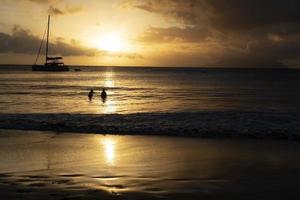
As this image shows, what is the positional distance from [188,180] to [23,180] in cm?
392

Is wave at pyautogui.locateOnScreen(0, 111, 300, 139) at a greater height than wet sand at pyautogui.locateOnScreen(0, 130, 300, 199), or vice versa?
wet sand at pyautogui.locateOnScreen(0, 130, 300, 199)

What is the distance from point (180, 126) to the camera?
65.2 feet

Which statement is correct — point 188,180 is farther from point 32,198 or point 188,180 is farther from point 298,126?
point 298,126

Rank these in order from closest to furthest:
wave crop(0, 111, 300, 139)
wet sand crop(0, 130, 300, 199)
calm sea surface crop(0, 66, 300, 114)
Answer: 1. wet sand crop(0, 130, 300, 199)
2. wave crop(0, 111, 300, 139)
3. calm sea surface crop(0, 66, 300, 114)

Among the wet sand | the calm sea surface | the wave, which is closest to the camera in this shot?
the wet sand

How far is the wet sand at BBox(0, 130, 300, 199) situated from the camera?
26.9ft

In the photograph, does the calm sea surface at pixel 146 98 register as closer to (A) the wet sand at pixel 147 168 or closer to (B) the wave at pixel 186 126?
(B) the wave at pixel 186 126

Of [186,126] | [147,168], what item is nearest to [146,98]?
[186,126]

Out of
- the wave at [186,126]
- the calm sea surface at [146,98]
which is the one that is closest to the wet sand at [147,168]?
the wave at [186,126]

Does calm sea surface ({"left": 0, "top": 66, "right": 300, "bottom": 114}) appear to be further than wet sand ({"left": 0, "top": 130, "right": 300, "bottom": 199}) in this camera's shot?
Yes

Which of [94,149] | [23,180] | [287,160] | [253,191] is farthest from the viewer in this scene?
[94,149]

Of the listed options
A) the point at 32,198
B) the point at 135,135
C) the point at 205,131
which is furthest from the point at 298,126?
the point at 32,198

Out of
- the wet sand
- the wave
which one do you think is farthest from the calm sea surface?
the wet sand

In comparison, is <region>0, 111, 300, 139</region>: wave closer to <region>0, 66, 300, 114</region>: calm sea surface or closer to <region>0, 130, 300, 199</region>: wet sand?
<region>0, 130, 300, 199</region>: wet sand
